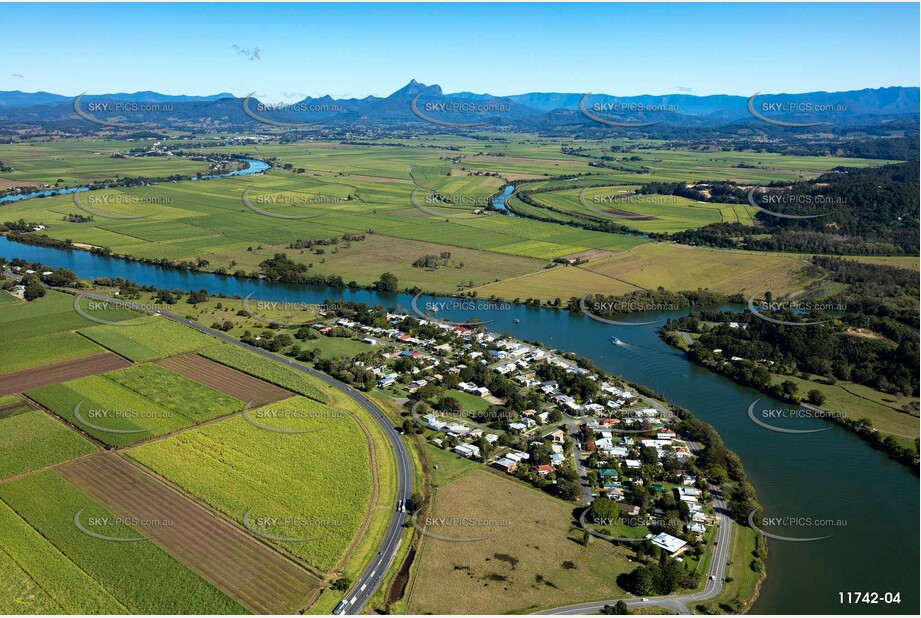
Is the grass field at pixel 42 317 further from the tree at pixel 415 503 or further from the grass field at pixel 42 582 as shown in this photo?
the tree at pixel 415 503

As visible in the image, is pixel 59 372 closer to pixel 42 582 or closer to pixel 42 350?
pixel 42 350

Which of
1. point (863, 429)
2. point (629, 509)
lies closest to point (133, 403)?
point (629, 509)

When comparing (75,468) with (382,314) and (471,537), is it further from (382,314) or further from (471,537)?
(382,314)

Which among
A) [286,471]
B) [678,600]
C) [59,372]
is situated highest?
[59,372]

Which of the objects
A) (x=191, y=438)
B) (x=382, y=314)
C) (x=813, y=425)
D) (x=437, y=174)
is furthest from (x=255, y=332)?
(x=437, y=174)

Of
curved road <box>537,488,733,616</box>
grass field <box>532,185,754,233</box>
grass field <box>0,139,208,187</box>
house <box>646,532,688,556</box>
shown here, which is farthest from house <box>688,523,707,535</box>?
grass field <box>0,139,208,187</box>

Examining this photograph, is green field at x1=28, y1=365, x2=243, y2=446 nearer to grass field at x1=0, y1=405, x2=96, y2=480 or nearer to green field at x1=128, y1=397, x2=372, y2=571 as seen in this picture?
grass field at x1=0, y1=405, x2=96, y2=480
